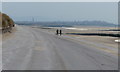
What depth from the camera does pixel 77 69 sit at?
1312cm

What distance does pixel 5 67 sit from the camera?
13.4 meters

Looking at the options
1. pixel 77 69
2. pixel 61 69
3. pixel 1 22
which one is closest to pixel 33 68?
pixel 61 69

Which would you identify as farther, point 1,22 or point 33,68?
point 1,22

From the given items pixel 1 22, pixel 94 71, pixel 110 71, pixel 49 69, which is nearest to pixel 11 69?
pixel 49 69

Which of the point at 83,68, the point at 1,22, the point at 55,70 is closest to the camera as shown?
the point at 55,70

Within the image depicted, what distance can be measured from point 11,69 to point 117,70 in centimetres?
546

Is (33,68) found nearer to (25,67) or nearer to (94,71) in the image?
(25,67)

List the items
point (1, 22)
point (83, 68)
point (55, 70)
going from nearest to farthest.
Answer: point (55, 70) → point (83, 68) → point (1, 22)

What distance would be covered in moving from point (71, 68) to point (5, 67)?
3.49 m

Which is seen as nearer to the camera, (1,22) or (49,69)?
(49,69)

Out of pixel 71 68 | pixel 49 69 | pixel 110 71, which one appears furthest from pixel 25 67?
pixel 110 71

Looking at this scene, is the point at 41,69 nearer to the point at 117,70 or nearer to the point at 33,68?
the point at 33,68

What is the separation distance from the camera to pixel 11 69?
42.0 feet

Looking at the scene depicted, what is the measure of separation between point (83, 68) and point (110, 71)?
1448 millimetres
